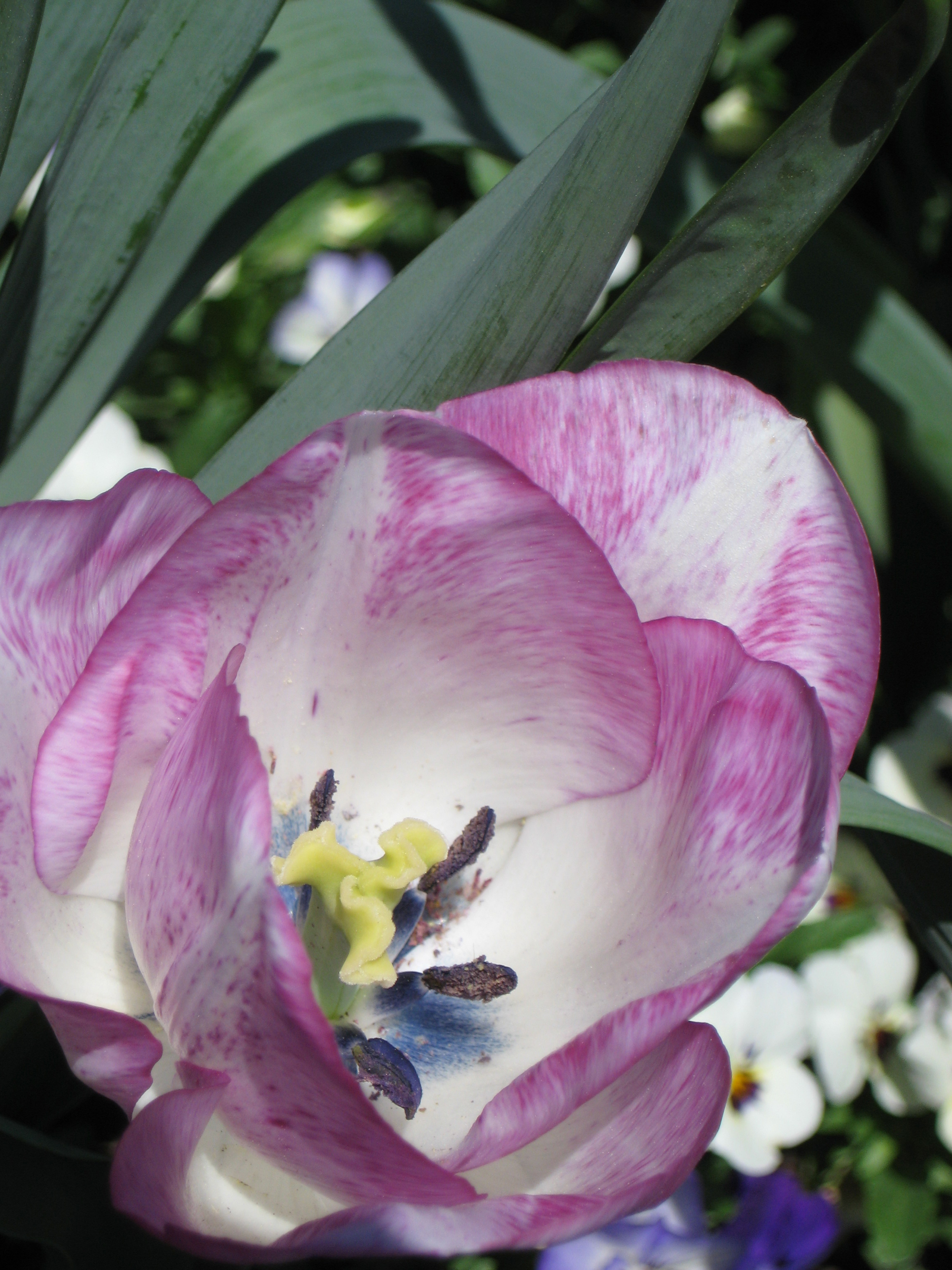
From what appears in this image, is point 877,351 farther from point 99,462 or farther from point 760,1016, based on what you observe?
point 99,462

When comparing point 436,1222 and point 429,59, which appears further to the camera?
point 429,59

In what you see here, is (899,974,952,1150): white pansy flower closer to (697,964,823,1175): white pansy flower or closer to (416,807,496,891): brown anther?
(697,964,823,1175): white pansy flower

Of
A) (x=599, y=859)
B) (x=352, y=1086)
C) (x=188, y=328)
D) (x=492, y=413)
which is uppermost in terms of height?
(x=188, y=328)

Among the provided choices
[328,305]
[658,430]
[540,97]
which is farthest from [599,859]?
[328,305]

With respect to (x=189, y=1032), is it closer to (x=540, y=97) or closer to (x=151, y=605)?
(x=151, y=605)

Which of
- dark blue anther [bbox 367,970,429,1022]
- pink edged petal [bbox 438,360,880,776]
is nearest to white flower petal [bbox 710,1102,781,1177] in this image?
dark blue anther [bbox 367,970,429,1022]

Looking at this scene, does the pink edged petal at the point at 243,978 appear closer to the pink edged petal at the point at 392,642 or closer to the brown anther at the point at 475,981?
the pink edged petal at the point at 392,642

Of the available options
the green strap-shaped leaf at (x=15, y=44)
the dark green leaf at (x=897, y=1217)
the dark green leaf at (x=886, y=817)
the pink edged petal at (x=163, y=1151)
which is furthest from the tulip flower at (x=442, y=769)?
the dark green leaf at (x=897, y=1217)

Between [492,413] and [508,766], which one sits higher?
[492,413]
